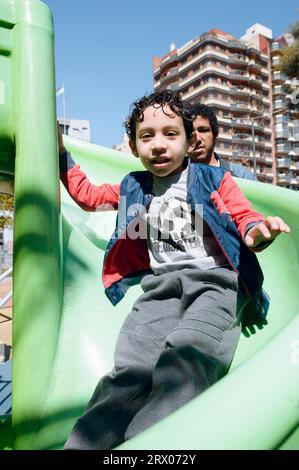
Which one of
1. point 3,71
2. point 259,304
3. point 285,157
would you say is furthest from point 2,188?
point 285,157

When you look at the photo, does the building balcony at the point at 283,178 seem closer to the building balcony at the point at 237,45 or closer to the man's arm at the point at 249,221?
the building balcony at the point at 237,45

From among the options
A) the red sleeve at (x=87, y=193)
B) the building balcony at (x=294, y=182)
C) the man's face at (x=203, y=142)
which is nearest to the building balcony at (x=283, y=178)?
the building balcony at (x=294, y=182)

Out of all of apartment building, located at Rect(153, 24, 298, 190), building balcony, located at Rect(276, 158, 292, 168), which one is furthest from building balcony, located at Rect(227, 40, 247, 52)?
building balcony, located at Rect(276, 158, 292, 168)

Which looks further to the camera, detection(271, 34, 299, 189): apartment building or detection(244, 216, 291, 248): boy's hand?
detection(271, 34, 299, 189): apartment building

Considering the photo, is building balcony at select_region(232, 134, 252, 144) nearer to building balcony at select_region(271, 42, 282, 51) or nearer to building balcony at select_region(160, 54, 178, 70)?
building balcony at select_region(271, 42, 282, 51)

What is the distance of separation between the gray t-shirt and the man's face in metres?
0.97

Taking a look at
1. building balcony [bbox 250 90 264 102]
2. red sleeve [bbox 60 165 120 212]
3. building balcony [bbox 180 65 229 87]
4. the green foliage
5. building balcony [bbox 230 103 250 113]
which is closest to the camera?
red sleeve [bbox 60 165 120 212]

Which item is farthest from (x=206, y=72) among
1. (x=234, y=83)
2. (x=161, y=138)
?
(x=161, y=138)

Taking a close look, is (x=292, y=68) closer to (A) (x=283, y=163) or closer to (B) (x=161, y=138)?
(B) (x=161, y=138)

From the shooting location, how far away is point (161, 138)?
4.44ft

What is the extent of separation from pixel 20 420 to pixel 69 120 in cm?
4052

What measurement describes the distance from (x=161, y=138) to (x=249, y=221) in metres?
0.41

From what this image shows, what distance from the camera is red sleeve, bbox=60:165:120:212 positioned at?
158 cm

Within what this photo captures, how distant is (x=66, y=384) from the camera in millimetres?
1209
